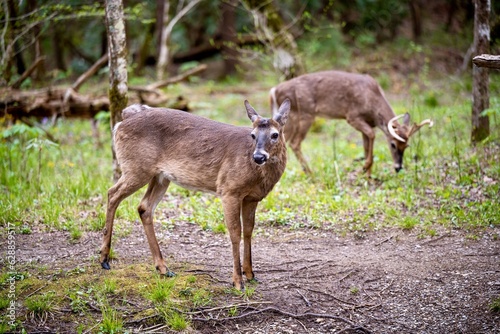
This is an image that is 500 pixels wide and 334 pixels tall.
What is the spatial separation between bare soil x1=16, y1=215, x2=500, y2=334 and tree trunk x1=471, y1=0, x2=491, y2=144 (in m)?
2.97

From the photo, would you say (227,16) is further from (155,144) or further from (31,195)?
(155,144)

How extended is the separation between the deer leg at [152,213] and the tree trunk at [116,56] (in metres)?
1.68

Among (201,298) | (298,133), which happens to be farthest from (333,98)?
(201,298)

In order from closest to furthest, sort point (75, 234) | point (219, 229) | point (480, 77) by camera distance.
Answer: point (75, 234)
point (219, 229)
point (480, 77)

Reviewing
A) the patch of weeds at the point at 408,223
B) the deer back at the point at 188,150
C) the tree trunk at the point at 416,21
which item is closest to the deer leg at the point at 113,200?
the deer back at the point at 188,150

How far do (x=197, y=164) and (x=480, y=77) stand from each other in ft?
18.5

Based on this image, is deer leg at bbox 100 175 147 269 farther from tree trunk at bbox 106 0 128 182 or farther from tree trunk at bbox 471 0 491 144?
tree trunk at bbox 471 0 491 144

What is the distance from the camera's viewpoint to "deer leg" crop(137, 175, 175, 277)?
5.89 m

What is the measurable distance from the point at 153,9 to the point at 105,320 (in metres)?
16.9

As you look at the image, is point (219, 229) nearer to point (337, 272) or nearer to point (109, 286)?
point (337, 272)

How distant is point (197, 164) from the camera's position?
5.91 m

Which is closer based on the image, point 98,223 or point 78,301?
point 78,301

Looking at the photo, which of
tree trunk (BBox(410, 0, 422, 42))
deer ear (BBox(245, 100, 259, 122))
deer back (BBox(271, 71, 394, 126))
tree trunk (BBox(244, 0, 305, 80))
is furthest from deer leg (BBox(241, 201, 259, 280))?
tree trunk (BBox(410, 0, 422, 42))

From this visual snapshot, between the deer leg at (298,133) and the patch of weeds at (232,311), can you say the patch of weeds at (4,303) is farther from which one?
the deer leg at (298,133)
